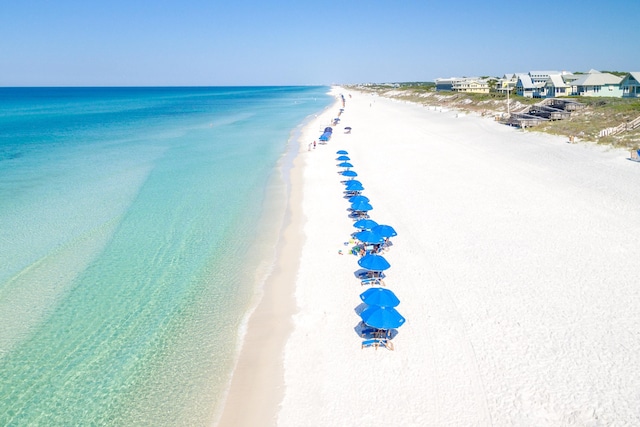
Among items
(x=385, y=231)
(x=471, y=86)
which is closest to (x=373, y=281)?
(x=385, y=231)

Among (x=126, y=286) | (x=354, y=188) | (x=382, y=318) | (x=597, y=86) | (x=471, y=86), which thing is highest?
(x=471, y=86)

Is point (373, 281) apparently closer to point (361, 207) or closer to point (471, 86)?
point (361, 207)

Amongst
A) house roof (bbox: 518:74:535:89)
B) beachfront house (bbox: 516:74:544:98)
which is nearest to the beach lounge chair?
beachfront house (bbox: 516:74:544:98)

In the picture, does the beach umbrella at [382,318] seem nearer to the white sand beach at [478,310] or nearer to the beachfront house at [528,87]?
the white sand beach at [478,310]

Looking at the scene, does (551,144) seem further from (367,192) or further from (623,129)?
(367,192)

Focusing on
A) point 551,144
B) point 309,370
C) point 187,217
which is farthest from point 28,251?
point 551,144
